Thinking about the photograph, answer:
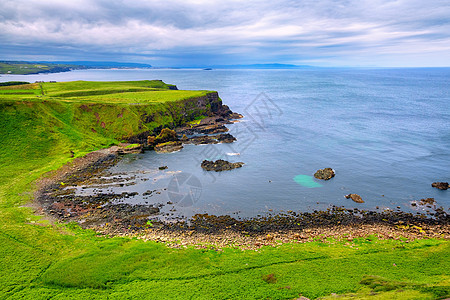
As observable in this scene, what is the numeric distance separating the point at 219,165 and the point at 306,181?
778 inches

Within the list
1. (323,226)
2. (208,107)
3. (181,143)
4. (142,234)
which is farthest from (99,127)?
(323,226)

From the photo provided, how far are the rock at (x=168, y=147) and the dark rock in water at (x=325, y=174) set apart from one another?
125 ft

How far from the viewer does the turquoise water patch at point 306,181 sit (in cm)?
5231

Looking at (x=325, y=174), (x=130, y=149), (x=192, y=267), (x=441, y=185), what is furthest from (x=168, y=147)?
(x=441, y=185)

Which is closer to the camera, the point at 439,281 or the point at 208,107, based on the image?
the point at 439,281

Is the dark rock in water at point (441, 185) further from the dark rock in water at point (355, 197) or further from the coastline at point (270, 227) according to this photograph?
the dark rock in water at point (355, 197)

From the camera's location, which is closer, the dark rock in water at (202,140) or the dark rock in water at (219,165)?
the dark rock in water at (219,165)

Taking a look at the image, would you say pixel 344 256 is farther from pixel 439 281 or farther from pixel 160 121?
pixel 160 121

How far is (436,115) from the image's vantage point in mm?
110938

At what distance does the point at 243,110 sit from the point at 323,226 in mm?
97397

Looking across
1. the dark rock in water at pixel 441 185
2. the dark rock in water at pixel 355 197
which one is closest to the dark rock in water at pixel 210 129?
the dark rock in water at pixel 355 197

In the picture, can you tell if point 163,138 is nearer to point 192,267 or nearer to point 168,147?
point 168,147

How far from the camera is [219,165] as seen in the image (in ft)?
202

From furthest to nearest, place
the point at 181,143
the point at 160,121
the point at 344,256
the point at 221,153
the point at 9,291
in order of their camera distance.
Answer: the point at 160,121 → the point at 181,143 → the point at 221,153 → the point at 344,256 → the point at 9,291
